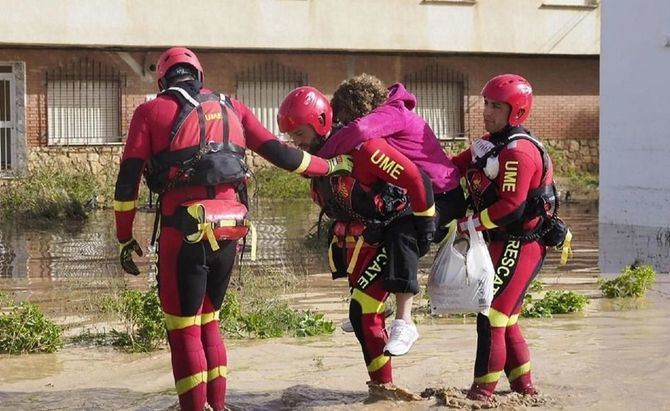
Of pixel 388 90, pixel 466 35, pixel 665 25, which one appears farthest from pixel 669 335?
pixel 466 35

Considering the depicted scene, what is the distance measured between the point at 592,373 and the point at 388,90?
2481 mm


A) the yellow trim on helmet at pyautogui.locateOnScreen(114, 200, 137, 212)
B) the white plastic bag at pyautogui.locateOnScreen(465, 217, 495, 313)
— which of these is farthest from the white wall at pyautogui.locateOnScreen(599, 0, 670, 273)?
the yellow trim on helmet at pyautogui.locateOnScreen(114, 200, 137, 212)

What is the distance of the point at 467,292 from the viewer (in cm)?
742

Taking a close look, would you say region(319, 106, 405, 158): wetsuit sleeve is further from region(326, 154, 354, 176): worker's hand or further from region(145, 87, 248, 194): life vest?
region(145, 87, 248, 194): life vest

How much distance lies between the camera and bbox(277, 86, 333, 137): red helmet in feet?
24.4

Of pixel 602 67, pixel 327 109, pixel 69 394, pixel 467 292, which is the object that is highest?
pixel 602 67

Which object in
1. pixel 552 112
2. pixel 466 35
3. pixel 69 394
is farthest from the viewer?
pixel 552 112

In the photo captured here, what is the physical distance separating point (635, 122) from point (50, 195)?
10011 millimetres

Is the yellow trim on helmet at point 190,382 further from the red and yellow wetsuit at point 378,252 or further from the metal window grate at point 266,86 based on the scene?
the metal window grate at point 266,86

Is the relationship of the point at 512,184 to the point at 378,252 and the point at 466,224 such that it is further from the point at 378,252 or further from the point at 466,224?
the point at 378,252

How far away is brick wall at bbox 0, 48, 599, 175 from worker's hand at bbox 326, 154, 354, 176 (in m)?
20.6

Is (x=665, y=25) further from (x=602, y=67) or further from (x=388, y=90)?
(x=388, y=90)

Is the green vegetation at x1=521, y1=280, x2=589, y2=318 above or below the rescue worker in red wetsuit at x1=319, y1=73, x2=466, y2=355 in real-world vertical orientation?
below

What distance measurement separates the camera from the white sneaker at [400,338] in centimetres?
739
